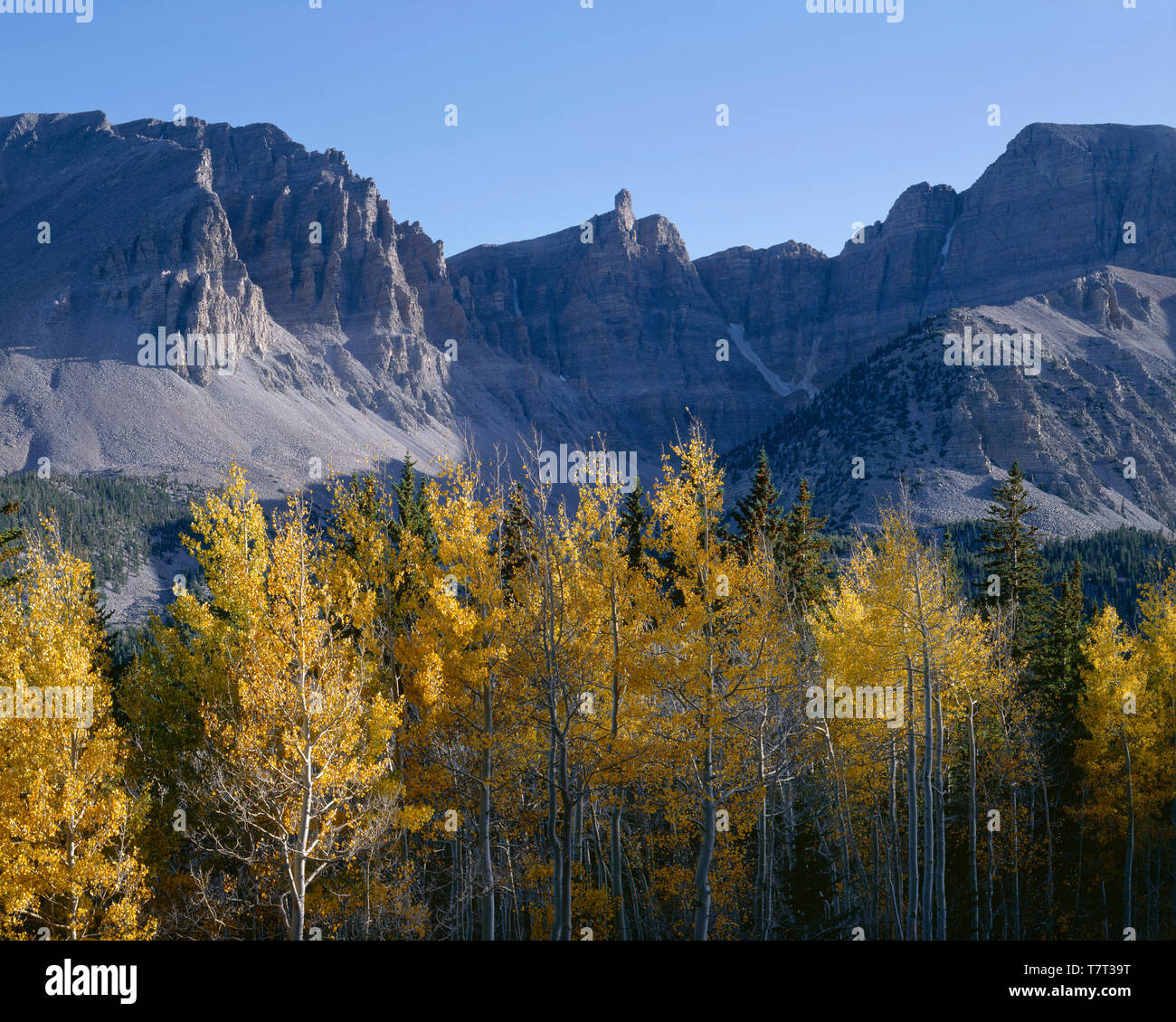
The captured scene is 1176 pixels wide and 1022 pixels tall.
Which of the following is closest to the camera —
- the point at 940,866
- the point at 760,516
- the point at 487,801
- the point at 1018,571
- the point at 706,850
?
the point at 706,850

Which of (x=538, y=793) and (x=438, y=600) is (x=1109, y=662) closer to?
(x=538, y=793)

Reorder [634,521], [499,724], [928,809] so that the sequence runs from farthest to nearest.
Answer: [634,521], [928,809], [499,724]

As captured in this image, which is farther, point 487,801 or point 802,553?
point 802,553

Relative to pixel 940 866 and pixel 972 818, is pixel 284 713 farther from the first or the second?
pixel 972 818

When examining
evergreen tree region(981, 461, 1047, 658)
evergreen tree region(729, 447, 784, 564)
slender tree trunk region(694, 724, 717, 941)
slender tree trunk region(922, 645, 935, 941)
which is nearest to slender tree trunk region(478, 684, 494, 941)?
slender tree trunk region(694, 724, 717, 941)

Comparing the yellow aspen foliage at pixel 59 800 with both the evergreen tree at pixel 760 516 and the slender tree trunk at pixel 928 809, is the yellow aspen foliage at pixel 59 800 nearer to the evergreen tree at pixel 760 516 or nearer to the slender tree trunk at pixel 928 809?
the slender tree trunk at pixel 928 809

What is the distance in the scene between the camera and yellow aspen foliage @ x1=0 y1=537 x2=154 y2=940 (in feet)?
65.1

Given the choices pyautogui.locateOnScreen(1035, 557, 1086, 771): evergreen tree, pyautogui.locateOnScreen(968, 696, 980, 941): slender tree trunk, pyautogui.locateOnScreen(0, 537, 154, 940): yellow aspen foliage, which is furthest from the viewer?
pyautogui.locateOnScreen(1035, 557, 1086, 771): evergreen tree

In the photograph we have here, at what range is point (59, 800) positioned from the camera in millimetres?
20438

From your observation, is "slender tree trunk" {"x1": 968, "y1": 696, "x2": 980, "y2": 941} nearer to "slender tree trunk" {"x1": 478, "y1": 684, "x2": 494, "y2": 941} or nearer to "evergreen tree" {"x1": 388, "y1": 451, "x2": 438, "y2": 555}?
"slender tree trunk" {"x1": 478, "y1": 684, "x2": 494, "y2": 941}

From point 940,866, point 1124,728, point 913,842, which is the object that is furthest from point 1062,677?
point 913,842
